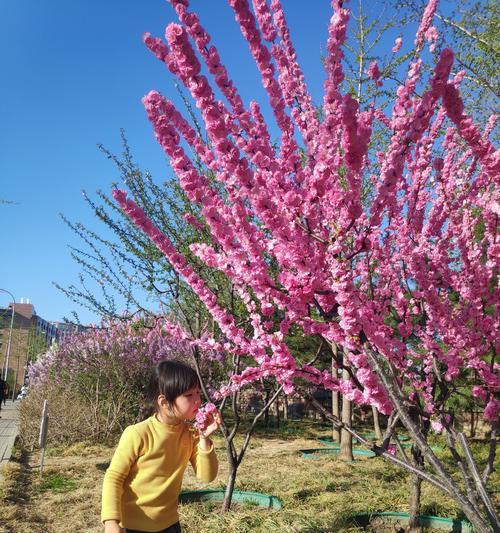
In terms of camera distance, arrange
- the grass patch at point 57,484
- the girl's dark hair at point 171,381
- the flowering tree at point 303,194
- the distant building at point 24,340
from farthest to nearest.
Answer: the distant building at point 24,340 → the grass patch at point 57,484 → the girl's dark hair at point 171,381 → the flowering tree at point 303,194

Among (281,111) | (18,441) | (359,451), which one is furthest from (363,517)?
(18,441)

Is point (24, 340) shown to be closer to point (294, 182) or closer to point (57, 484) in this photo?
point (57, 484)

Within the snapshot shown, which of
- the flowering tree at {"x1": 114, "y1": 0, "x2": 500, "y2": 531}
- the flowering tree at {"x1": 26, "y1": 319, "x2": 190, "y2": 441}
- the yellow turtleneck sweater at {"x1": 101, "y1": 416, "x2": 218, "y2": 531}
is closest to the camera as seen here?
the flowering tree at {"x1": 114, "y1": 0, "x2": 500, "y2": 531}

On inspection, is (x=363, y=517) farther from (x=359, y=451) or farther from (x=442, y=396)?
(x=359, y=451)

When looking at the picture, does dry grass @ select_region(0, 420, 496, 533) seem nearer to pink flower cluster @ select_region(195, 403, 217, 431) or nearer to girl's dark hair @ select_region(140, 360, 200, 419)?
pink flower cluster @ select_region(195, 403, 217, 431)

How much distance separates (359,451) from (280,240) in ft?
27.2

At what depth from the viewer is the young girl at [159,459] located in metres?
2.64

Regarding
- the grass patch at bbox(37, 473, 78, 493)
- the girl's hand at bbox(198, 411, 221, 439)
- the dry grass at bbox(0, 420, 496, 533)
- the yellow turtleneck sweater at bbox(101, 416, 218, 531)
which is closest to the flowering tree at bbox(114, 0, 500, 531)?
the girl's hand at bbox(198, 411, 221, 439)

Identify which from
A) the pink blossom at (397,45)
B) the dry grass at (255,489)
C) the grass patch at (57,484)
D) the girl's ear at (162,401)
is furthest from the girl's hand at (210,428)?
the grass patch at (57,484)

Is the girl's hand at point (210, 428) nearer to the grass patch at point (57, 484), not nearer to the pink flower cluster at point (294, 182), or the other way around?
the pink flower cluster at point (294, 182)

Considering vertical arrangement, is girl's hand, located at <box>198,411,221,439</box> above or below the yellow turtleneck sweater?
above

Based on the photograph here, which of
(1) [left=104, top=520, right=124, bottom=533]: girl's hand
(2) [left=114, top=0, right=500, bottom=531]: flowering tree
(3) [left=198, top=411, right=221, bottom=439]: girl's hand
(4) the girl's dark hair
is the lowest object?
(1) [left=104, top=520, right=124, bottom=533]: girl's hand

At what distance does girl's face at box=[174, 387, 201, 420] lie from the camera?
2.79m

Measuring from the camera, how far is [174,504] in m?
2.79
